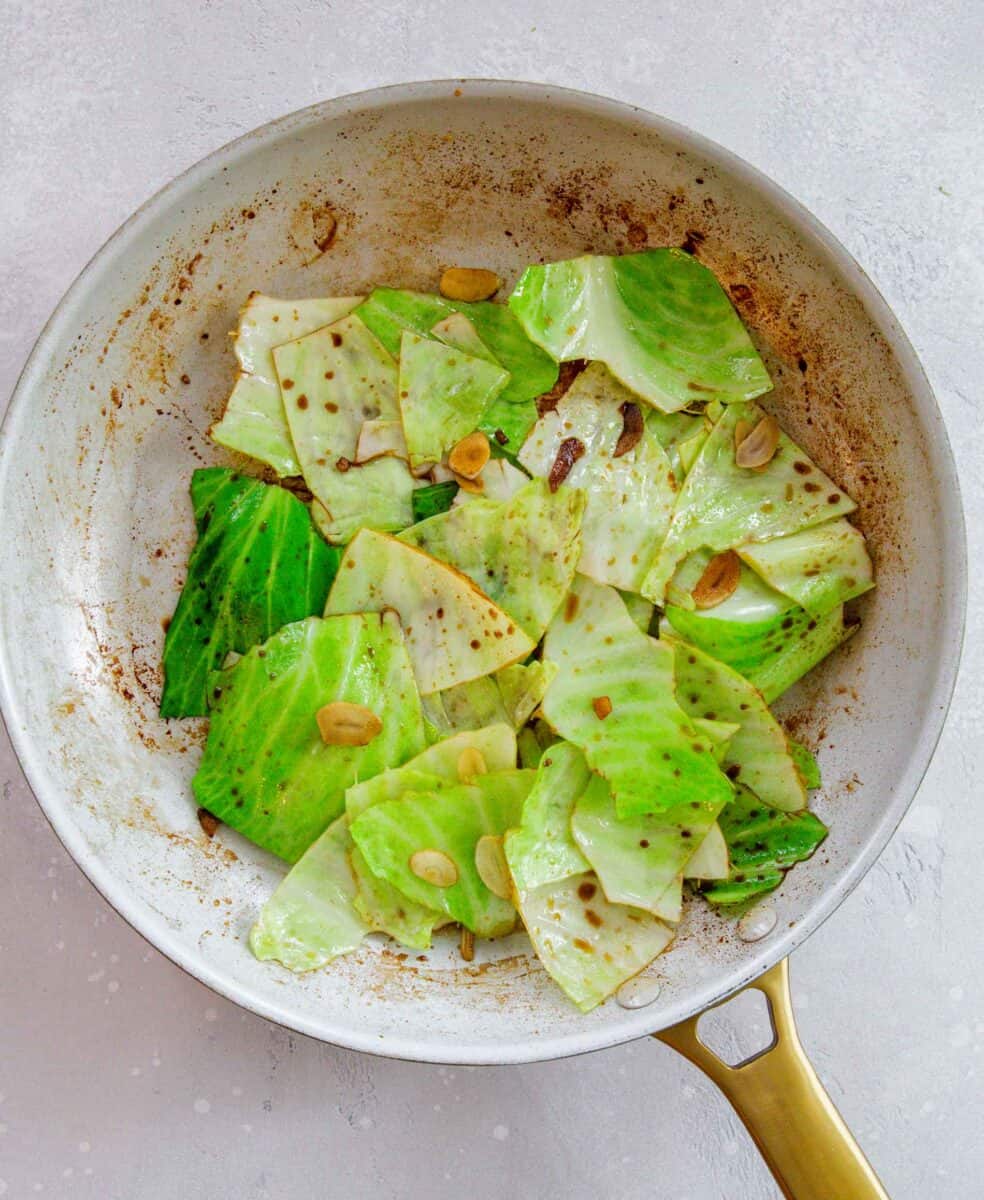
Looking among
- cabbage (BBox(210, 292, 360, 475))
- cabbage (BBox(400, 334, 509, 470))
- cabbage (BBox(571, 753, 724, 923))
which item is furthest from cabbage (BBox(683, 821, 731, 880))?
cabbage (BBox(210, 292, 360, 475))

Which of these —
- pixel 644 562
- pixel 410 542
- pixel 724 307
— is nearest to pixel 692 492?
pixel 644 562

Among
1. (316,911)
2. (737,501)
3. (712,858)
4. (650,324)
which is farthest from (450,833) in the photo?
(650,324)

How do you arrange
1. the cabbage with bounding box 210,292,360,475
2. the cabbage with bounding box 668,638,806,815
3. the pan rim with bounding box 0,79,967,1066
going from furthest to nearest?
the cabbage with bounding box 210,292,360,475 < the cabbage with bounding box 668,638,806,815 < the pan rim with bounding box 0,79,967,1066

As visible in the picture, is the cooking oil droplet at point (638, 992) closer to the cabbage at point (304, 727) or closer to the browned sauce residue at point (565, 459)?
the cabbage at point (304, 727)

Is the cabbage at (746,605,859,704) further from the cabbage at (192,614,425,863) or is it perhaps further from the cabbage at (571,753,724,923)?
the cabbage at (192,614,425,863)

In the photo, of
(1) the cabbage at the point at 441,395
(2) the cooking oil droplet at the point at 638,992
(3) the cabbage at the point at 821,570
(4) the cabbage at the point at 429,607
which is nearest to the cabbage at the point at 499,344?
(1) the cabbage at the point at 441,395

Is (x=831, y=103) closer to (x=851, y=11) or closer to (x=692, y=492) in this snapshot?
(x=851, y=11)
